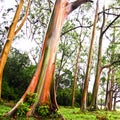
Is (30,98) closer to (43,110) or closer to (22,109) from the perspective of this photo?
(22,109)

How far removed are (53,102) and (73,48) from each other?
2594cm

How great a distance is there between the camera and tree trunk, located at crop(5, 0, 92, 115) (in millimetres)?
8617

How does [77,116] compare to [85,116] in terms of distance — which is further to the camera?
[85,116]

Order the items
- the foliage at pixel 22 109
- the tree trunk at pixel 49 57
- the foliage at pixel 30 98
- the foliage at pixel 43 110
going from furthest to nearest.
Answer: the tree trunk at pixel 49 57 < the foliage at pixel 43 110 < the foliage at pixel 30 98 < the foliage at pixel 22 109

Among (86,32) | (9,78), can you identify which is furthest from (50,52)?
(86,32)

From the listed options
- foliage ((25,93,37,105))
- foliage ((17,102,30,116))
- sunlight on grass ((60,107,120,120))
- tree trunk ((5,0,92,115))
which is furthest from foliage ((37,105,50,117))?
sunlight on grass ((60,107,120,120))

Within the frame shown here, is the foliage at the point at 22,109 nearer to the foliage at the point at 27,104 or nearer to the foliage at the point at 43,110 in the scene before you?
the foliage at the point at 27,104

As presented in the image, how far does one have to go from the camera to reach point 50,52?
9320 mm

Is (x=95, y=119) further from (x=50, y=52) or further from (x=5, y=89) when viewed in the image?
(x=5, y=89)

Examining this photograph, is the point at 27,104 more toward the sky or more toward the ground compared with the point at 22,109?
more toward the sky

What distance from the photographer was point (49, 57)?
9.25m

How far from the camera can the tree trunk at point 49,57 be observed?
8617 millimetres

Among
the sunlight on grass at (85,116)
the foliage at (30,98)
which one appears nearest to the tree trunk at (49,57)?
the foliage at (30,98)

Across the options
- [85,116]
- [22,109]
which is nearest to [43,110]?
[22,109]
